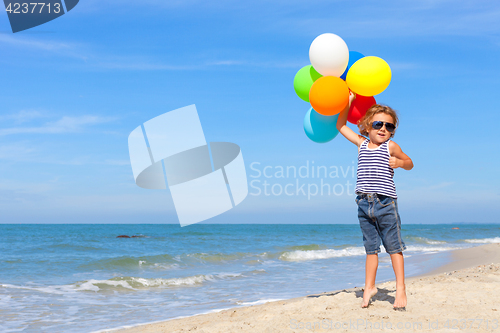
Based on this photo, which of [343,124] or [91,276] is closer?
[343,124]

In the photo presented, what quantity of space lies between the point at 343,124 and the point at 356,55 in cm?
74

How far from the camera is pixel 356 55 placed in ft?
13.6

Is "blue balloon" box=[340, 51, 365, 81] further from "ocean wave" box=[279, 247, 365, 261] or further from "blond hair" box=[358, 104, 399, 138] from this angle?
"ocean wave" box=[279, 247, 365, 261]

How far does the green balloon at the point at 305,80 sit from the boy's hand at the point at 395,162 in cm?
118

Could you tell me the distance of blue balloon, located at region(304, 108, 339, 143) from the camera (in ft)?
13.2

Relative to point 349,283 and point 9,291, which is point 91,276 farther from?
point 349,283

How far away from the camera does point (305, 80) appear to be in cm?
421

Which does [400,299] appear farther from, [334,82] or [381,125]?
[334,82]

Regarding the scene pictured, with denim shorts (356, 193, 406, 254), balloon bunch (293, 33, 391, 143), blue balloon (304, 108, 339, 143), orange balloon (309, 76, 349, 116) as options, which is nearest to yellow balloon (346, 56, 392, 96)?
balloon bunch (293, 33, 391, 143)

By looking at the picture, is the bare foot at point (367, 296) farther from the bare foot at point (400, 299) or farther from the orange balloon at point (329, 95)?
the orange balloon at point (329, 95)

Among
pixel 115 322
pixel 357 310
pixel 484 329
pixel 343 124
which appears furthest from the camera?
pixel 115 322

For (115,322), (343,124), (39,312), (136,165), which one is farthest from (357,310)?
(136,165)

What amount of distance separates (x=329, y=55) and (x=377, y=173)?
4.03 feet

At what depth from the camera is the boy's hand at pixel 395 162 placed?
3428 mm
